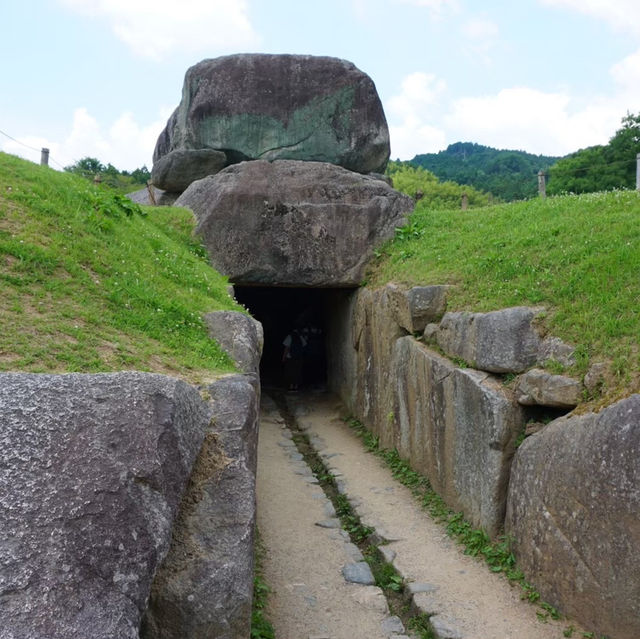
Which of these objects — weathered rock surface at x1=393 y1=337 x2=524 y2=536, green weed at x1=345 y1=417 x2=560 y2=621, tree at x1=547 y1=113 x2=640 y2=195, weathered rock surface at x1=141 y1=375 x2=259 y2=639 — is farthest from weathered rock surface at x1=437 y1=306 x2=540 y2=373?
tree at x1=547 y1=113 x2=640 y2=195

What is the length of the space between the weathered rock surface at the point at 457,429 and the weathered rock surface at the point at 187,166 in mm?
6924

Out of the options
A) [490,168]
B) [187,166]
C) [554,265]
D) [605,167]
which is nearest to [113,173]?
[187,166]

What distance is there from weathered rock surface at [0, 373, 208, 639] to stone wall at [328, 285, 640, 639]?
318 centimetres

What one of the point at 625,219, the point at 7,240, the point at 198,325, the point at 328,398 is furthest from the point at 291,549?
the point at 328,398

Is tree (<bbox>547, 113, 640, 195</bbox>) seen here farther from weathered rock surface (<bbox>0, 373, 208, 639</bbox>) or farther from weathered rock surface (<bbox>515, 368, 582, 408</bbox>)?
weathered rock surface (<bbox>0, 373, 208, 639</bbox>)

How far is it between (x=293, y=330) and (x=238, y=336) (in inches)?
349

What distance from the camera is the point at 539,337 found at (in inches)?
283

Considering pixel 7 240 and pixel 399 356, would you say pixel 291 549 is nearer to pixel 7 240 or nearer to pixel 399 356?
pixel 399 356

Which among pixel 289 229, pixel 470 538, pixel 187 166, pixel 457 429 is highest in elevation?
pixel 187 166

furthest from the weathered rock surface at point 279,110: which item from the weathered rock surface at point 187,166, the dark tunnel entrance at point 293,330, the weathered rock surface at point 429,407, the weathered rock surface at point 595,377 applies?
the weathered rock surface at point 595,377

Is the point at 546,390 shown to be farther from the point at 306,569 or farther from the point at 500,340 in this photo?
the point at 306,569

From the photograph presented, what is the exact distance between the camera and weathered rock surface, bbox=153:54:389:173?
14.6 meters

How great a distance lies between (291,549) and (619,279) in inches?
176

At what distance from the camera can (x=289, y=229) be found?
12422mm
